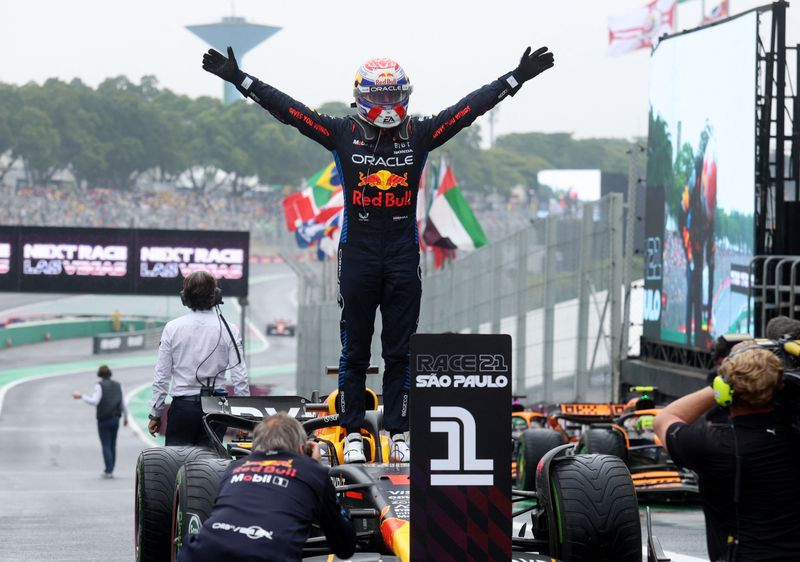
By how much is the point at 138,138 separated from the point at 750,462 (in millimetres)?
148177

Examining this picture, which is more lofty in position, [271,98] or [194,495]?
[271,98]

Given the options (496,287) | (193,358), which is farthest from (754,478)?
(496,287)

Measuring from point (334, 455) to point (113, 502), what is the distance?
26.8 ft

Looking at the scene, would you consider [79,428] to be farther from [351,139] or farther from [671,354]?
[351,139]

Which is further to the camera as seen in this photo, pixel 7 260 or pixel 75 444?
pixel 7 260

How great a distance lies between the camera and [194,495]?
23.4 feet

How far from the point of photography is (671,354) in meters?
21.8

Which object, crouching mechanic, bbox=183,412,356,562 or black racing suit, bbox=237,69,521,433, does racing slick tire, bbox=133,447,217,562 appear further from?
crouching mechanic, bbox=183,412,356,562

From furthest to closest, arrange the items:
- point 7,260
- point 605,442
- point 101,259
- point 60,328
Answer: point 60,328
point 101,259
point 7,260
point 605,442

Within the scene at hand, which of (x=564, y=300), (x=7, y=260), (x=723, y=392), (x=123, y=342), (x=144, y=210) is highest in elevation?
(x=144, y=210)

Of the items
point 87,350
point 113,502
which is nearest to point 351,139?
point 113,502

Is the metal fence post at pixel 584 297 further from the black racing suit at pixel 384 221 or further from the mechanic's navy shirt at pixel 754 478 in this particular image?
the mechanic's navy shirt at pixel 754 478

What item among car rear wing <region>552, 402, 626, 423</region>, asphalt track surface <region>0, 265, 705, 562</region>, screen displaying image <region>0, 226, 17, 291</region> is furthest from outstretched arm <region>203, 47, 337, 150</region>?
screen displaying image <region>0, 226, 17, 291</region>

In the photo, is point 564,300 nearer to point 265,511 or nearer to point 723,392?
point 265,511
